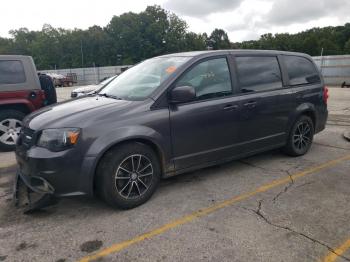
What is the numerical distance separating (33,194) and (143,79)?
196 cm

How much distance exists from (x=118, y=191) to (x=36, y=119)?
1291 millimetres

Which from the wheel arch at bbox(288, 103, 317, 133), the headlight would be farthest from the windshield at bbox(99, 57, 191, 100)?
the wheel arch at bbox(288, 103, 317, 133)

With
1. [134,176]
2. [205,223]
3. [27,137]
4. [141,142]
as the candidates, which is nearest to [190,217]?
[205,223]

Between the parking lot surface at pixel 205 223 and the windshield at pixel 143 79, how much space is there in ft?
4.30

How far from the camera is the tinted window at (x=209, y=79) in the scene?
13.4 feet

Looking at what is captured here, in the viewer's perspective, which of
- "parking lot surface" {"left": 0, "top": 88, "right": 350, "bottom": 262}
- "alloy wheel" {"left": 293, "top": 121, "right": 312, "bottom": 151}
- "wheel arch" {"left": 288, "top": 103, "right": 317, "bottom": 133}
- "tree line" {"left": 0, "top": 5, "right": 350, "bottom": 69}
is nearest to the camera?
"parking lot surface" {"left": 0, "top": 88, "right": 350, "bottom": 262}

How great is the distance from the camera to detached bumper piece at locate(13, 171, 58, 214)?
133 inches

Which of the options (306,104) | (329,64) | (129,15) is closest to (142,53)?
(129,15)

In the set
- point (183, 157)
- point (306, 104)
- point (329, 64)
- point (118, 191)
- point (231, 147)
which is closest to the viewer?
point (118, 191)

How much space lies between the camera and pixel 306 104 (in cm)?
538

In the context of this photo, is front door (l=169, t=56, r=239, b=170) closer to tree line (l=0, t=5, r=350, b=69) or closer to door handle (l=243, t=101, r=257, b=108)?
door handle (l=243, t=101, r=257, b=108)

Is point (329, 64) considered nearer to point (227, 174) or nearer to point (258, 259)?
point (227, 174)

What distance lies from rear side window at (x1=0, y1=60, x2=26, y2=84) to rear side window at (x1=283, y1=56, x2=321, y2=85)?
5.00 metres

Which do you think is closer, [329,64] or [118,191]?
[118,191]
